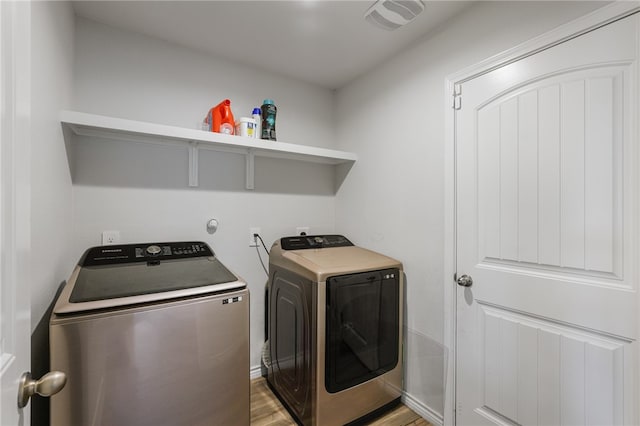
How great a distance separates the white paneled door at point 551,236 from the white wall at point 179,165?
4.31 ft

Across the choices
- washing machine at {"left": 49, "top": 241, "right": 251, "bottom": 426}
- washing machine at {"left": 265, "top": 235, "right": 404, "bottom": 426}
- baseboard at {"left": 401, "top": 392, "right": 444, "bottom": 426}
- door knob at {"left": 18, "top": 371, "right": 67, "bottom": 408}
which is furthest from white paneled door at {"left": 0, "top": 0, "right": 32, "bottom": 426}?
baseboard at {"left": 401, "top": 392, "right": 444, "bottom": 426}

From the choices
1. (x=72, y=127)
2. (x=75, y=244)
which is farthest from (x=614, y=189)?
(x=75, y=244)

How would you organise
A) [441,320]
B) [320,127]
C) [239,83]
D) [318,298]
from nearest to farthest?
1. [318,298]
2. [441,320]
3. [239,83]
4. [320,127]

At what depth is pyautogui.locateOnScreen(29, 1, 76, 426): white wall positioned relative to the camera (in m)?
0.98

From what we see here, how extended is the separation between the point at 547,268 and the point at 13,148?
5.97 feet

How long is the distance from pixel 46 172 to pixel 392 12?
180 centimetres

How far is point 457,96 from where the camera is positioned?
1.61 metres

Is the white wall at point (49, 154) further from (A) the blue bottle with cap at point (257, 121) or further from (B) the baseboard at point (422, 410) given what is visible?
(B) the baseboard at point (422, 410)

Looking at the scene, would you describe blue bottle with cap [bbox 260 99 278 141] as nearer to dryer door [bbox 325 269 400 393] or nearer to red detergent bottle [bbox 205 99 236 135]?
red detergent bottle [bbox 205 99 236 135]

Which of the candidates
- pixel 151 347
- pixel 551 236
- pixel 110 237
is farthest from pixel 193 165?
pixel 551 236

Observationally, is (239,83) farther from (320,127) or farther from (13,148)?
(13,148)

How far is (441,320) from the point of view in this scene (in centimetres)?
171

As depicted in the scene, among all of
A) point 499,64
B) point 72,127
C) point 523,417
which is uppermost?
point 499,64

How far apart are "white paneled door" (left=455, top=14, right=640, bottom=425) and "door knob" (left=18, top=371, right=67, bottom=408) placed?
1.69 metres
